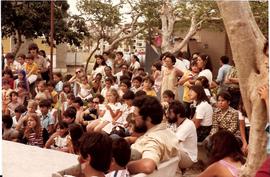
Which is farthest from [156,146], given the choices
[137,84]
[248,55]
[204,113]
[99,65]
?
[99,65]

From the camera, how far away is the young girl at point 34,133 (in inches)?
251

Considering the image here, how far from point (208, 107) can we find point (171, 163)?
2.32m

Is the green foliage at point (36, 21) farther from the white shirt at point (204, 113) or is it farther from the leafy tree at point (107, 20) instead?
the white shirt at point (204, 113)

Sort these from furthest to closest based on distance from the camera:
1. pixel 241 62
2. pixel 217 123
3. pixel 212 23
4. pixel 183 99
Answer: pixel 212 23, pixel 183 99, pixel 217 123, pixel 241 62

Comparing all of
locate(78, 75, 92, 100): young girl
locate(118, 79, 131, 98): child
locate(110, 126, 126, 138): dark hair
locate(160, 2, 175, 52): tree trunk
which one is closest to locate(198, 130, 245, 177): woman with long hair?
locate(110, 126, 126, 138): dark hair

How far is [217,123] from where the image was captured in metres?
6.01

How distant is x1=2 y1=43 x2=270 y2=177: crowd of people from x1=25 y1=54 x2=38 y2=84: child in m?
0.02

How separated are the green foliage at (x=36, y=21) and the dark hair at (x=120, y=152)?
39.3 feet

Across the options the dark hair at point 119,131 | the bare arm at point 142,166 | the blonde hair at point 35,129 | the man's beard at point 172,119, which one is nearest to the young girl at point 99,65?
the blonde hair at point 35,129

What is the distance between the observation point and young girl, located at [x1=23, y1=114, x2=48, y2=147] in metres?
6.39

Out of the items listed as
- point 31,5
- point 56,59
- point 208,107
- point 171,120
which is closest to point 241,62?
point 171,120

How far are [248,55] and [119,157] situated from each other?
1241 millimetres

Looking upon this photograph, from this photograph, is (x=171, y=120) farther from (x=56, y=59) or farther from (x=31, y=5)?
(x=56, y=59)

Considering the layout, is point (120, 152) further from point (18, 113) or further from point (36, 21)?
point (36, 21)
